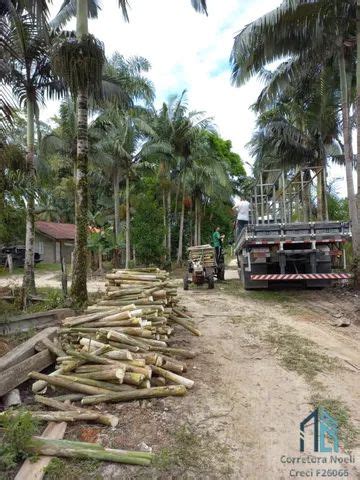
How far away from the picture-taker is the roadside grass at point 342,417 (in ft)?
11.0

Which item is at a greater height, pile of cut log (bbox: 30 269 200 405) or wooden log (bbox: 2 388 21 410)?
pile of cut log (bbox: 30 269 200 405)

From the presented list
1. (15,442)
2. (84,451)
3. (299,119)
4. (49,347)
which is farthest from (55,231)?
(84,451)

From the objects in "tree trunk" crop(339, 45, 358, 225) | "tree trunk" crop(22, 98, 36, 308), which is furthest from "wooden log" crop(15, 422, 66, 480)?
"tree trunk" crop(339, 45, 358, 225)

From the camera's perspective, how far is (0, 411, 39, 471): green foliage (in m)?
3.02

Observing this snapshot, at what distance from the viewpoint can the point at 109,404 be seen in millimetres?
4102

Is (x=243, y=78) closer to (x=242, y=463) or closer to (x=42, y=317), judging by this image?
(x=42, y=317)

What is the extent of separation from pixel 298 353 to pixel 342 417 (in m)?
2.06

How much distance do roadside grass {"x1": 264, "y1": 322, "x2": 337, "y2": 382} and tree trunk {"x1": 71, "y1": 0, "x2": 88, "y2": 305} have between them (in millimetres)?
4561

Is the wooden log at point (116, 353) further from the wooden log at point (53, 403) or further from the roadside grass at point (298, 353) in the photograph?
the roadside grass at point (298, 353)

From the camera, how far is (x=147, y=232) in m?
20.6

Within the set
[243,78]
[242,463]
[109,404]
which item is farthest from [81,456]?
[243,78]

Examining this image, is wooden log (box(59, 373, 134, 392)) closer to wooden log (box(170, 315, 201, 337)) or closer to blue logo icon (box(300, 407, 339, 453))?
blue logo icon (box(300, 407, 339, 453))

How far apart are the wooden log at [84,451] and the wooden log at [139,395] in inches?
32.0

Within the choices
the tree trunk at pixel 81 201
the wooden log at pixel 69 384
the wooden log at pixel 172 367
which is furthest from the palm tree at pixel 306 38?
the wooden log at pixel 69 384
